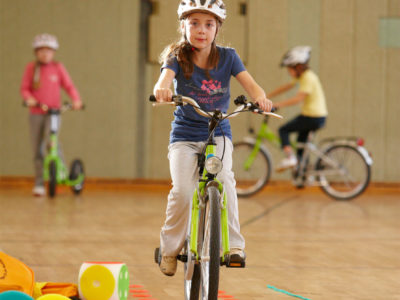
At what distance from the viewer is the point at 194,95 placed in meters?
4.10

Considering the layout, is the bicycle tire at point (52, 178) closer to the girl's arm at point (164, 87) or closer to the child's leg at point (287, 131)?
the child's leg at point (287, 131)

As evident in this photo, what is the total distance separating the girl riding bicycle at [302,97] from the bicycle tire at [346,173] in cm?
37

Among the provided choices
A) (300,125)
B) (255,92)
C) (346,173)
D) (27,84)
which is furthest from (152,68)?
(255,92)

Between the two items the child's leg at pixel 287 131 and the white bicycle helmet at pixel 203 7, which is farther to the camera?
the child's leg at pixel 287 131

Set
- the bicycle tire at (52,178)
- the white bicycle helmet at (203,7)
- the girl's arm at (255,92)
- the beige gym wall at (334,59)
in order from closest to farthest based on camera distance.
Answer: the girl's arm at (255,92) < the white bicycle helmet at (203,7) < the bicycle tire at (52,178) < the beige gym wall at (334,59)

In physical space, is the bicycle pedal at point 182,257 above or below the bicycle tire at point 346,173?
below

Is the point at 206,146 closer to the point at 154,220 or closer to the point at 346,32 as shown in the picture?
the point at 154,220

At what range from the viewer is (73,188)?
9828 millimetres

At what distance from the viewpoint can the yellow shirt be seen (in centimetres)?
956

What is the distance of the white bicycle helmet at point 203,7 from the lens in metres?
4.03

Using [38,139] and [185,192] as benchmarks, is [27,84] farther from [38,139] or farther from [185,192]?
[185,192]

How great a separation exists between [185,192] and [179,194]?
0.03 m

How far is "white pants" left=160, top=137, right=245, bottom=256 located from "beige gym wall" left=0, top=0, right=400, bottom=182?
7286mm

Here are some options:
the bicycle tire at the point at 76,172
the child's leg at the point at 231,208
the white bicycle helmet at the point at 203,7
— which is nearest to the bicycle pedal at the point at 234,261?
the child's leg at the point at 231,208
